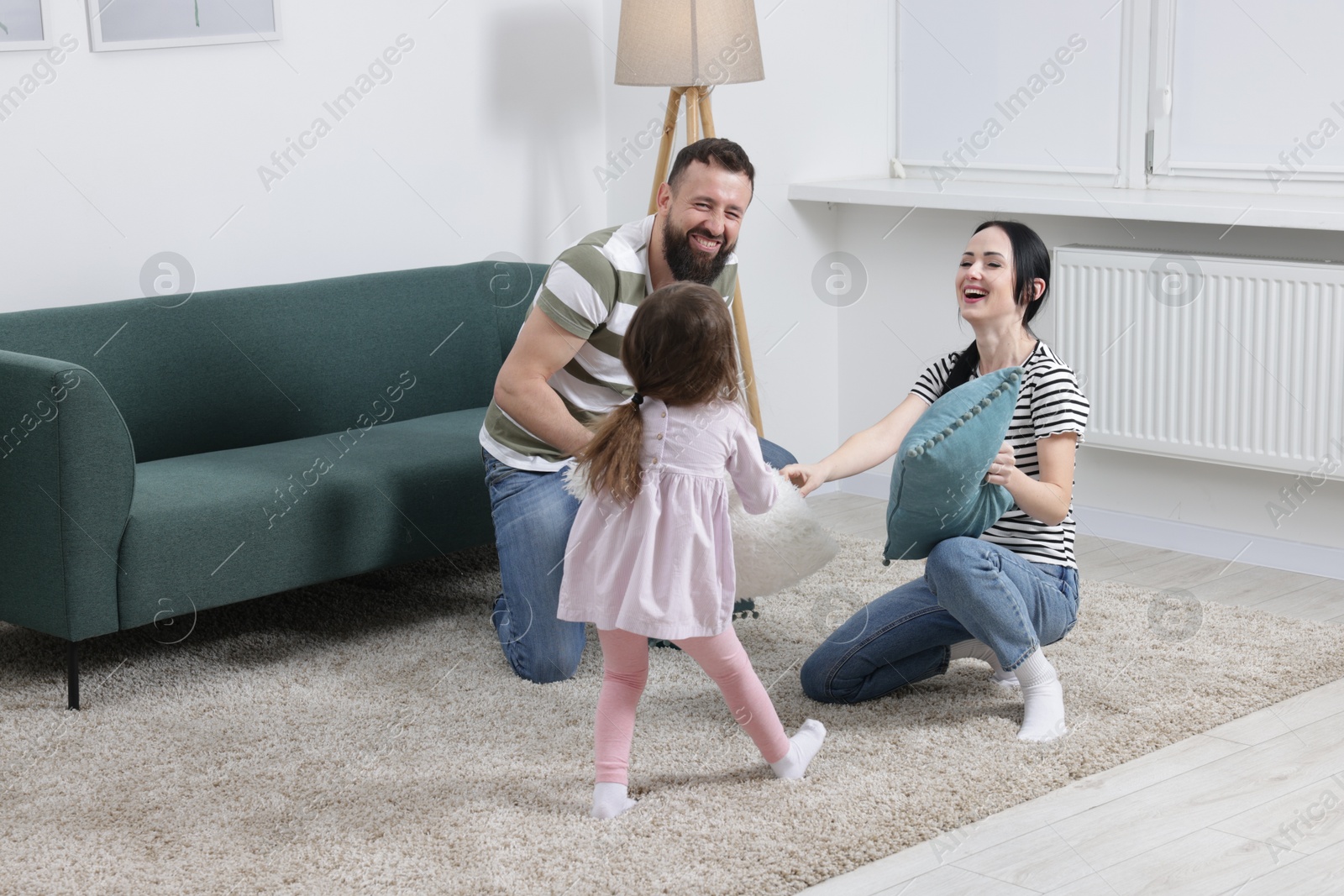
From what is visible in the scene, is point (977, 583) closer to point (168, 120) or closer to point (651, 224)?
point (651, 224)

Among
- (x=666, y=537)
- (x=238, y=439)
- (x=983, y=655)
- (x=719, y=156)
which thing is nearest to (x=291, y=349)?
(x=238, y=439)

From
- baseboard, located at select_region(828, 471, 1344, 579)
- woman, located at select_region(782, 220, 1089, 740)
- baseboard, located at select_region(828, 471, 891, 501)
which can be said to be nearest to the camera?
woman, located at select_region(782, 220, 1089, 740)

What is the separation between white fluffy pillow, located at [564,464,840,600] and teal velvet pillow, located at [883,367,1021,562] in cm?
23

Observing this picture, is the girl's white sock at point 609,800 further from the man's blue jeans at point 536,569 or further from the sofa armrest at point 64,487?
the sofa armrest at point 64,487

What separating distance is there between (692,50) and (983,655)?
1757mm

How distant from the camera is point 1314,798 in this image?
2172 mm

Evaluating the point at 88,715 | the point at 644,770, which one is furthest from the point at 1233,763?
the point at 88,715

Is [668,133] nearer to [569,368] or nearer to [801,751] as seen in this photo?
[569,368]

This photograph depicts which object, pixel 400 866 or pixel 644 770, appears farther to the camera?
pixel 644 770

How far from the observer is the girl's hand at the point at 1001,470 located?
7.47 feet

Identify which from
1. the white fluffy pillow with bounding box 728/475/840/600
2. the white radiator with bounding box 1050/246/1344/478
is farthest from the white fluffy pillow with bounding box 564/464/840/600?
the white radiator with bounding box 1050/246/1344/478

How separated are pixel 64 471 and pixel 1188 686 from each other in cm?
203

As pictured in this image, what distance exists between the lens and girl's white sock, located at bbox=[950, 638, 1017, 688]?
2.55 m

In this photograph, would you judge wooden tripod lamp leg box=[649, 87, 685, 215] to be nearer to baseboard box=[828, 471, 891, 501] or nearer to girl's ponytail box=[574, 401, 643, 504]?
baseboard box=[828, 471, 891, 501]
